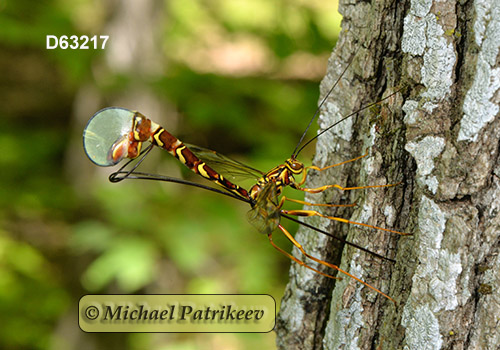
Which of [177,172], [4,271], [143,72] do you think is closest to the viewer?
[143,72]

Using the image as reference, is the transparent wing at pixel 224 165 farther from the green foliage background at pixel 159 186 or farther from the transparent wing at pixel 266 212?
the green foliage background at pixel 159 186

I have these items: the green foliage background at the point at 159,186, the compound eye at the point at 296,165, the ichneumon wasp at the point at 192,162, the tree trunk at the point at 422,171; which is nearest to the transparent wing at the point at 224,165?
the ichneumon wasp at the point at 192,162

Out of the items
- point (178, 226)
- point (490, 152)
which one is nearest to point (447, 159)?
point (490, 152)

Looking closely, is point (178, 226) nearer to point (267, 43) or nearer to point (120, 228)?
point (120, 228)

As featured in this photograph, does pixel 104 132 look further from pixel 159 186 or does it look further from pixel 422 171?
pixel 159 186

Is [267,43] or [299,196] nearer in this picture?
[299,196]

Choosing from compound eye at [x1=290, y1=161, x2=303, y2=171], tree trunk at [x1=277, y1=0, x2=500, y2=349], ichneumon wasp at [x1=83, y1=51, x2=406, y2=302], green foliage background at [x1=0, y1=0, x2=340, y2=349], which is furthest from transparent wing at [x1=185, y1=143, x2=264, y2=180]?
green foliage background at [x1=0, y1=0, x2=340, y2=349]

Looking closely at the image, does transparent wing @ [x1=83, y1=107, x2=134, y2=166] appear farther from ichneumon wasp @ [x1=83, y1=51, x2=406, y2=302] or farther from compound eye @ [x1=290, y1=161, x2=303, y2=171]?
compound eye @ [x1=290, y1=161, x2=303, y2=171]
